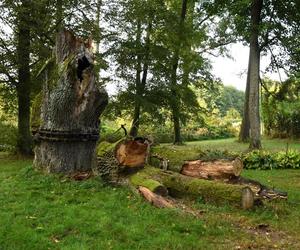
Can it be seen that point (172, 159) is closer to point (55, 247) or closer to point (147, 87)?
point (55, 247)

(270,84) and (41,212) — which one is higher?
(270,84)

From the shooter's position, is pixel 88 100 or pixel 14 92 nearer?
pixel 88 100

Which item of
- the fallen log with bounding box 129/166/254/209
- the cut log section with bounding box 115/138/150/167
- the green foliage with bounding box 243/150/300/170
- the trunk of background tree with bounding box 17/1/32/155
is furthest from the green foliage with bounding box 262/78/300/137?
the trunk of background tree with bounding box 17/1/32/155

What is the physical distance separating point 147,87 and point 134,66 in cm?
115

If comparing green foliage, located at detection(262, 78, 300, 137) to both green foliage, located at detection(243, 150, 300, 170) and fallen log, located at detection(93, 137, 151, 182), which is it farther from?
fallen log, located at detection(93, 137, 151, 182)

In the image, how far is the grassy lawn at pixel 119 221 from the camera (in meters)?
5.78

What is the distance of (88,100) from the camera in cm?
927

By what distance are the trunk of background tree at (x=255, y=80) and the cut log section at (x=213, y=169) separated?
28.6ft

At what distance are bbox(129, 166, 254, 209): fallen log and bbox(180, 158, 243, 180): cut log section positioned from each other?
471mm

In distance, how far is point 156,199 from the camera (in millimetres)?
7516

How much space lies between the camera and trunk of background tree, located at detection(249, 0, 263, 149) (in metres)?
17.2

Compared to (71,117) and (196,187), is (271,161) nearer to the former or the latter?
(196,187)

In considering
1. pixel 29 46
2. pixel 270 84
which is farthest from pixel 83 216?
pixel 270 84

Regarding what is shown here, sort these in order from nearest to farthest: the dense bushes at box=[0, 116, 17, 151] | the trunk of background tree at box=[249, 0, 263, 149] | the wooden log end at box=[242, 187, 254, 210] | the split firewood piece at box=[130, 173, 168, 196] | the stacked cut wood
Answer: the wooden log end at box=[242, 187, 254, 210] → the stacked cut wood → the split firewood piece at box=[130, 173, 168, 196] → the dense bushes at box=[0, 116, 17, 151] → the trunk of background tree at box=[249, 0, 263, 149]
